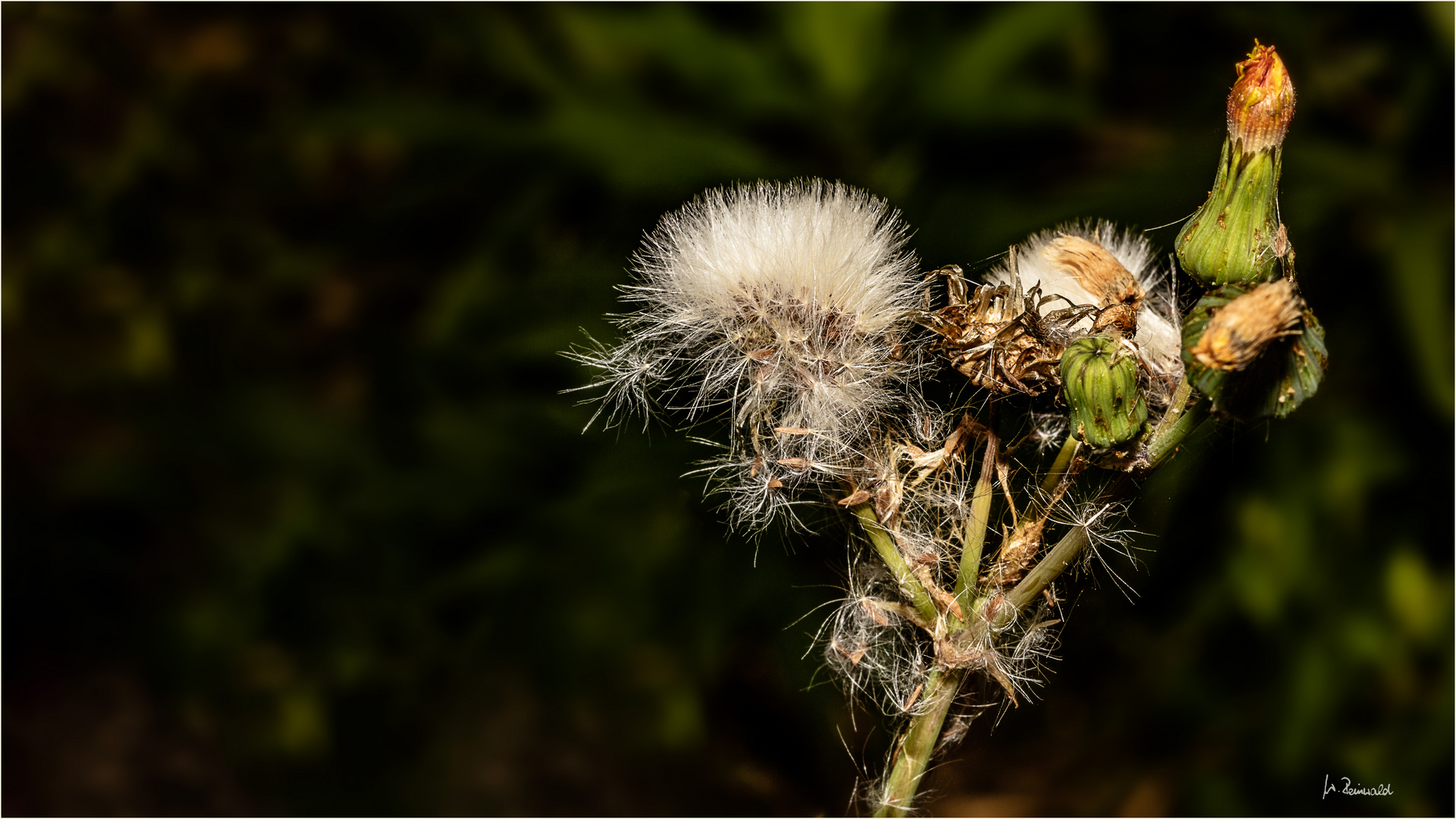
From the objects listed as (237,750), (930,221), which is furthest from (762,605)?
(237,750)

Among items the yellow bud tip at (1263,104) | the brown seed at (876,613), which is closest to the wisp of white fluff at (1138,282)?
the yellow bud tip at (1263,104)

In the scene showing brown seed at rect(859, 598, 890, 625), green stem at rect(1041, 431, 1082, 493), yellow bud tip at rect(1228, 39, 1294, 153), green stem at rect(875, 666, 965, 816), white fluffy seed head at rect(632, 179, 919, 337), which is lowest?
green stem at rect(875, 666, 965, 816)

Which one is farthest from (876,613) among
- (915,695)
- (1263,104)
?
(1263,104)

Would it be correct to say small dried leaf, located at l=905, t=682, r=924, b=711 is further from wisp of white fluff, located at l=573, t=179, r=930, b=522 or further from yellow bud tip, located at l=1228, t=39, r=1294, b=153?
yellow bud tip, located at l=1228, t=39, r=1294, b=153

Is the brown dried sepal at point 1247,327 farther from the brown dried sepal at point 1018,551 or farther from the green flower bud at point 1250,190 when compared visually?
the brown dried sepal at point 1018,551

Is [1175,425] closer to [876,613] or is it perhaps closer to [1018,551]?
[1018,551]

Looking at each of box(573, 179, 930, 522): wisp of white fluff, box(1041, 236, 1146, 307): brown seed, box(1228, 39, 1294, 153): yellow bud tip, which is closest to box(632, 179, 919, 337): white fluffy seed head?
box(573, 179, 930, 522): wisp of white fluff
